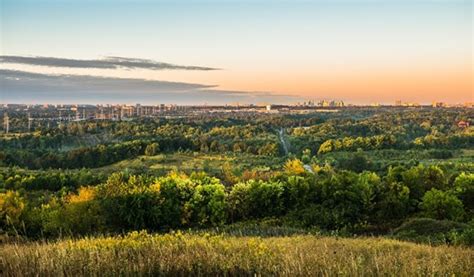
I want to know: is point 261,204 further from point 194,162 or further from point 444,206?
point 194,162

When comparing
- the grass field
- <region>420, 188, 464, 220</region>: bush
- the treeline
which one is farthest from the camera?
the grass field

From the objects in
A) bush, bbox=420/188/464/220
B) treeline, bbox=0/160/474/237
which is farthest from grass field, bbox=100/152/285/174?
bush, bbox=420/188/464/220

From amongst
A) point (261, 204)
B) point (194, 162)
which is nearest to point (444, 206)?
point (261, 204)

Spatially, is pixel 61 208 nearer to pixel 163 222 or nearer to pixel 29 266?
pixel 163 222

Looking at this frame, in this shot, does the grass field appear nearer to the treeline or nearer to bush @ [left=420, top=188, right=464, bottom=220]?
the treeline

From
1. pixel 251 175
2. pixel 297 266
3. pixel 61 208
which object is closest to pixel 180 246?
pixel 297 266

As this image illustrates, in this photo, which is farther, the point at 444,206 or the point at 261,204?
the point at 261,204

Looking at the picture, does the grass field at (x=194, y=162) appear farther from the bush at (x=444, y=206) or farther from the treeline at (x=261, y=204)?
the bush at (x=444, y=206)

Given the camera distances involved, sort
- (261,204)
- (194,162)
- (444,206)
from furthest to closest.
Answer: (194,162) < (261,204) < (444,206)
